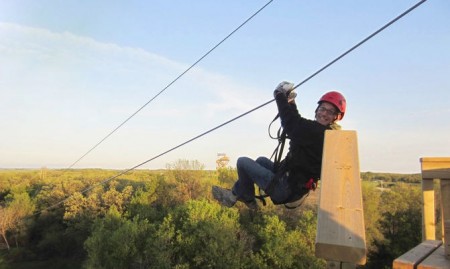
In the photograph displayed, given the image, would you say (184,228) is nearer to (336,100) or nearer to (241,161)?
(241,161)

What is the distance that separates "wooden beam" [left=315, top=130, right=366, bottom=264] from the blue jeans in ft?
7.68

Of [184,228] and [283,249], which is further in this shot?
[184,228]

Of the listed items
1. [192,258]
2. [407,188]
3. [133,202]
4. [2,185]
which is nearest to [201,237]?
[192,258]

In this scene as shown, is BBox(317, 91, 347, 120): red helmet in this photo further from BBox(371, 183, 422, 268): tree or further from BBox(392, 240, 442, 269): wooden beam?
BBox(371, 183, 422, 268): tree

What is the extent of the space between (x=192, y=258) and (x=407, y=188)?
26.5 metres

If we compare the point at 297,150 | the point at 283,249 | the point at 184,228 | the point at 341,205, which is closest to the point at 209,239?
A: the point at 184,228

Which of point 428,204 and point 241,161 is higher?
point 241,161

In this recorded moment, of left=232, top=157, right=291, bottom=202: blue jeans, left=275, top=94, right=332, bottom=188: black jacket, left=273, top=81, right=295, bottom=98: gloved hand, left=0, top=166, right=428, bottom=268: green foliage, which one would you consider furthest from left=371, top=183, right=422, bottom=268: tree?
left=273, top=81, right=295, bottom=98: gloved hand

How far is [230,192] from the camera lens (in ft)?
16.2

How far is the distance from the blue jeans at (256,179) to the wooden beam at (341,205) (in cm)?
234

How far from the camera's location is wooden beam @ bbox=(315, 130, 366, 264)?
64.1 inches

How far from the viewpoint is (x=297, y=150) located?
397 cm

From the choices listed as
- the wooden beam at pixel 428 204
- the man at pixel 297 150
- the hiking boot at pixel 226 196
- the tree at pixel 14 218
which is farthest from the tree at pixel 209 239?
the wooden beam at pixel 428 204

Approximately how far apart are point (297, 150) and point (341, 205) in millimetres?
2245
